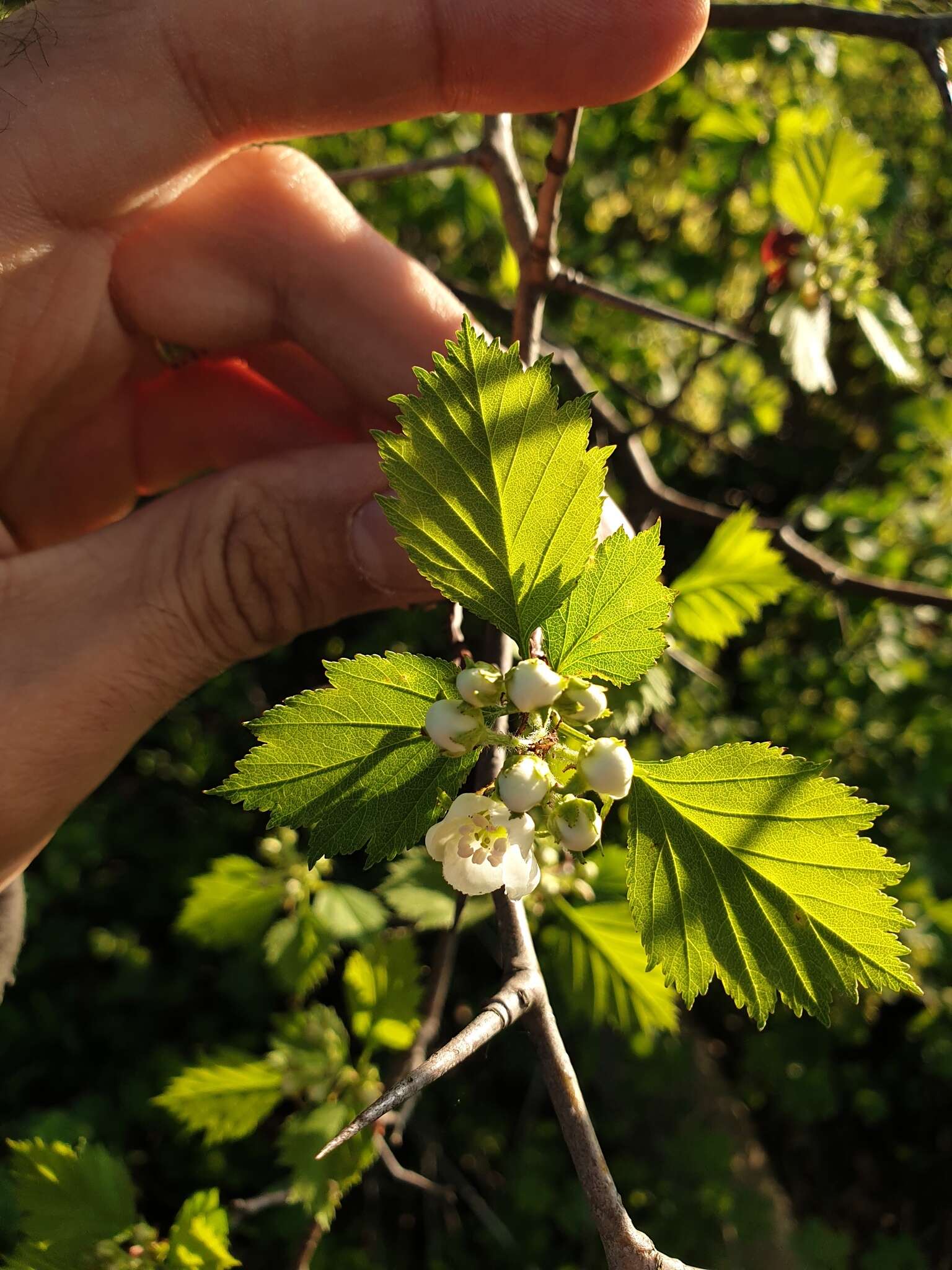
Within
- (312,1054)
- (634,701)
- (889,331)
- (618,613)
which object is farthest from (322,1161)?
(889,331)

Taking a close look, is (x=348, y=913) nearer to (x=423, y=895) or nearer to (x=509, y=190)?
(x=423, y=895)

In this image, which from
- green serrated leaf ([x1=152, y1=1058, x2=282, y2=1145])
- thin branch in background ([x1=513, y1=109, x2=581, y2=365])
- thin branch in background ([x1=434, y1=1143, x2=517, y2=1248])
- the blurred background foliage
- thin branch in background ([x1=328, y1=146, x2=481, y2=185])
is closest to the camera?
thin branch in background ([x1=513, y1=109, x2=581, y2=365])

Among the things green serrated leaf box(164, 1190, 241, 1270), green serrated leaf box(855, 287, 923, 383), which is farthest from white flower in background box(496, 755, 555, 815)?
green serrated leaf box(855, 287, 923, 383)

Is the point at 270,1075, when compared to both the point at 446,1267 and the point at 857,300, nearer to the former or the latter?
the point at 446,1267

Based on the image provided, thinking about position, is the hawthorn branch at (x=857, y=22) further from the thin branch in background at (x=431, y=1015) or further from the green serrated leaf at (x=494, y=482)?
the thin branch in background at (x=431, y=1015)

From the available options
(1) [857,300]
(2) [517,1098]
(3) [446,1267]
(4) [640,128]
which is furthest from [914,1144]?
(4) [640,128]

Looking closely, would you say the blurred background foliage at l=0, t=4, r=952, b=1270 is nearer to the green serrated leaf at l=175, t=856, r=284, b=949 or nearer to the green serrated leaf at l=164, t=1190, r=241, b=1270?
the green serrated leaf at l=175, t=856, r=284, b=949

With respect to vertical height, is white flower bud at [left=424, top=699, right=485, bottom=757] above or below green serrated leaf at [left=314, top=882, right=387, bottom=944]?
above
